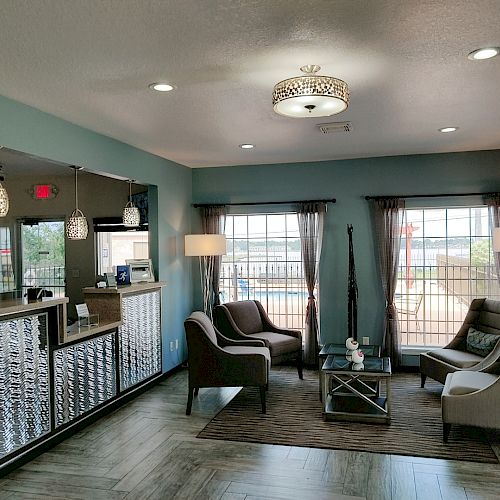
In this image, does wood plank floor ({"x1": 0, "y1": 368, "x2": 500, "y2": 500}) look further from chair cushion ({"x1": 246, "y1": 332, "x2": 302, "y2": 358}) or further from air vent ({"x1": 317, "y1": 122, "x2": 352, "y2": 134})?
air vent ({"x1": 317, "y1": 122, "x2": 352, "y2": 134})

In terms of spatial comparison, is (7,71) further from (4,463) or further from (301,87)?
(4,463)

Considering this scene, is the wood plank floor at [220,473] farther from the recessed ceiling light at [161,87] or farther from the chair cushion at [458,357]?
the recessed ceiling light at [161,87]

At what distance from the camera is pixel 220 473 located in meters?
3.49

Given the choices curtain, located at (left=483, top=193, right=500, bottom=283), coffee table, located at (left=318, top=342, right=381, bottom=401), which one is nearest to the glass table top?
coffee table, located at (left=318, top=342, right=381, bottom=401)

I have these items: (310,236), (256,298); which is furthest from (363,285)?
(256,298)

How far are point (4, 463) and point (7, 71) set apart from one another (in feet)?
8.54

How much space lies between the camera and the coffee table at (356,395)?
14.4ft

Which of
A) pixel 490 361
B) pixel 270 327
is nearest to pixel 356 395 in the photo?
pixel 490 361

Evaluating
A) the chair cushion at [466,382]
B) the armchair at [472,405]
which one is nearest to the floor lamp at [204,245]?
the chair cushion at [466,382]

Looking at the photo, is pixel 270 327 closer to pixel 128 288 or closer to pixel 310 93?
pixel 128 288

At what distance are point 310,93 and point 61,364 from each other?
2.91m

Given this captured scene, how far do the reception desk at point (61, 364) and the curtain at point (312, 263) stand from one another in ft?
6.70

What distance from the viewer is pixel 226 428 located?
4.34 meters

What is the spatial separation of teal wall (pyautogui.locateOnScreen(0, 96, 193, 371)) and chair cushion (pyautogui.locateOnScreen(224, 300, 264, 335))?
83cm
